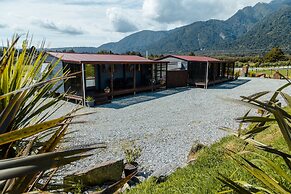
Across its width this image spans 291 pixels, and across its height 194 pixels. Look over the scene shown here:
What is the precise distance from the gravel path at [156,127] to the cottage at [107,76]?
152cm

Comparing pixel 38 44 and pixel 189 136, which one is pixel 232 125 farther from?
pixel 38 44

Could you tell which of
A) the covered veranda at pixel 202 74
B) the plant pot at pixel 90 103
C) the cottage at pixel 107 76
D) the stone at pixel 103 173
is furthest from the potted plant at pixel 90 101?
the covered veranda at pixel 202 74

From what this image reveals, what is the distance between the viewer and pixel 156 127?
9953 millimetres

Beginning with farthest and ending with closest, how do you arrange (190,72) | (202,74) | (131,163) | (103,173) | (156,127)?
1. (190,72)
2. (202,74)
3. (156,127)
4. (131,163)
5. (103,173)

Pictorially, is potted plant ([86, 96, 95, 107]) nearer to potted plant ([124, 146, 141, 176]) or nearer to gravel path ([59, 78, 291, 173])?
gravel path ([59, 78, 291, 173])

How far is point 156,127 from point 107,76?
894cm

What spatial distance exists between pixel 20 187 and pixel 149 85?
62.3ft

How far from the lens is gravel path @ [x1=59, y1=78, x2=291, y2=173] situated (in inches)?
284

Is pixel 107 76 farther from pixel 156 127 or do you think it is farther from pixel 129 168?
pixel 129 168

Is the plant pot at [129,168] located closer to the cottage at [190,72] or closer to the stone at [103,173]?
the stone at [103,173]

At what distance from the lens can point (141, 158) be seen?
7094 millimetres

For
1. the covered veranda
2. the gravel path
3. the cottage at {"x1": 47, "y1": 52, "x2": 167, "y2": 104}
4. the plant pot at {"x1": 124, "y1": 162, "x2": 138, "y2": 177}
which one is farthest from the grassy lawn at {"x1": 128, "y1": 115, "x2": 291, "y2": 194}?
the covered veranda

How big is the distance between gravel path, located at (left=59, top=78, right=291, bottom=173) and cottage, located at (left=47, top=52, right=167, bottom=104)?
1517 mm

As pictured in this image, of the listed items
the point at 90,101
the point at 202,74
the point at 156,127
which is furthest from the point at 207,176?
the point at 202,74
